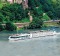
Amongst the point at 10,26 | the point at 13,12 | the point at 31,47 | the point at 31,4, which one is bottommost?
the point at 10,26

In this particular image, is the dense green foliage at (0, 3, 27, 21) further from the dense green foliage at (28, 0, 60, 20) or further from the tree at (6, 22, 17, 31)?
the dense green foliage at (28, 0, 60, 20)

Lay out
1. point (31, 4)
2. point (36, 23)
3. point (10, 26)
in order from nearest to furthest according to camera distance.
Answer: point (10, 26), point (36, 23), point (31, 4)

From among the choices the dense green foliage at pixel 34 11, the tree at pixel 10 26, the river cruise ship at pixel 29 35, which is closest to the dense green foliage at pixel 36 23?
the dense green foliage at pixel 34 11

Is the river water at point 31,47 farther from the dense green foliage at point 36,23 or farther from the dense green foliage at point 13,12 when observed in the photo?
the dense green foliage at point 13,12

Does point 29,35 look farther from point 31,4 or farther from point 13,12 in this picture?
point 31,4

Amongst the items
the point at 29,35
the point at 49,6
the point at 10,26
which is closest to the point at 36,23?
the point at 10,26

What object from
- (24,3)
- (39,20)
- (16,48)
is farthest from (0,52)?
(24,3)

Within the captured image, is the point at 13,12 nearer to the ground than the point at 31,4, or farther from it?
nearer to the ground

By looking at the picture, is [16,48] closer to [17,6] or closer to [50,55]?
[50,55]

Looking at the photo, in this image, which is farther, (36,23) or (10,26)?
(36,23)
